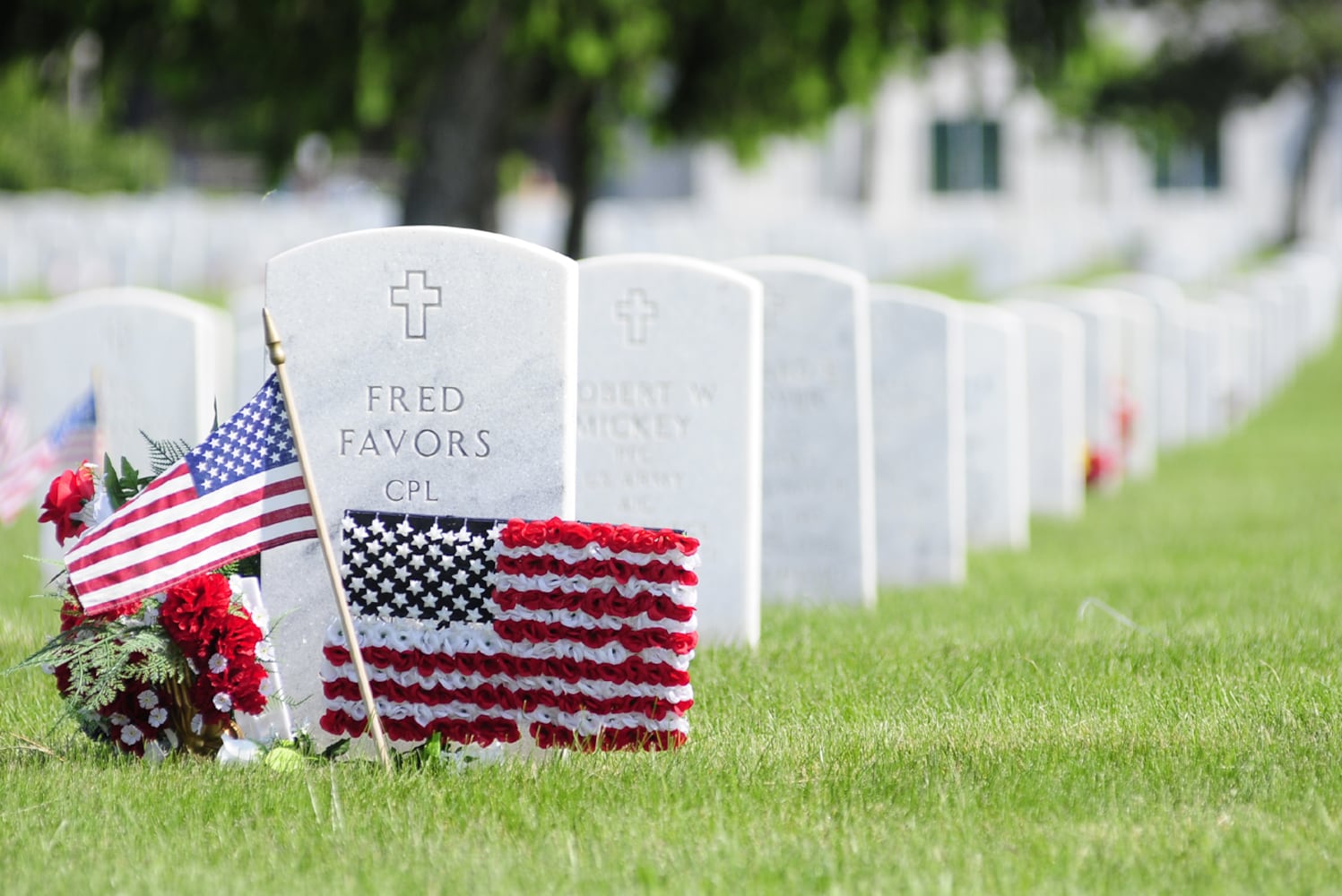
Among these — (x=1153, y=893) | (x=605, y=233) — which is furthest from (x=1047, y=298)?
(x=605, y=233)

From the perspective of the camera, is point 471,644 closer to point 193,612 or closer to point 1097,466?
point 193,612

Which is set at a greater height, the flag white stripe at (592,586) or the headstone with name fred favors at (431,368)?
the headstone with name fred favors at (431,368)

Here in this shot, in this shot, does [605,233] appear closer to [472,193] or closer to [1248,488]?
[472,193]

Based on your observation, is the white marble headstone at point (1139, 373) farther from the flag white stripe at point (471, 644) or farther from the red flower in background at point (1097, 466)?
the flag white stripe at point (471, 644)

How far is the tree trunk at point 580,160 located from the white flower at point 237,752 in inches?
642

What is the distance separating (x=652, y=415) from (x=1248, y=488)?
7080mm

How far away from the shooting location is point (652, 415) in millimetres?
6945

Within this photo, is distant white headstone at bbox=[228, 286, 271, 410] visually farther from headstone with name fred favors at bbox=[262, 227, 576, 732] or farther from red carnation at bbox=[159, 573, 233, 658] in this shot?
red carnation at bbox=[159, 573, 233, 658]

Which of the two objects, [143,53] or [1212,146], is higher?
[1212,146]

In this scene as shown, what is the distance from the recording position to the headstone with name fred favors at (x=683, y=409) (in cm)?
686

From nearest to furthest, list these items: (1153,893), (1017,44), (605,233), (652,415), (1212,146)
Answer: (1153,893) → (652,415) → (1017,44) → (605,233) → (1212,146)

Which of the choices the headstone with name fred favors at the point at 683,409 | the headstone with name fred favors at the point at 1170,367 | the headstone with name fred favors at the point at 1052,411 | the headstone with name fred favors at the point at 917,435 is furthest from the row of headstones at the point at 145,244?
the headstone with name fred favors at the point at 683,409

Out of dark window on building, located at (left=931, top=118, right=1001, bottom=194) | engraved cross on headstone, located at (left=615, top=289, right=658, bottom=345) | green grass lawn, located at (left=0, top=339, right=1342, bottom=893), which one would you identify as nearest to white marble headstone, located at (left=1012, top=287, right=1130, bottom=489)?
green grass lawn, located at (left=0, top=339, right=1342, bottom=893)

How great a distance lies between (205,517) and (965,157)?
43685 mm
